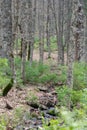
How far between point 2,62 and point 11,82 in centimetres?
228

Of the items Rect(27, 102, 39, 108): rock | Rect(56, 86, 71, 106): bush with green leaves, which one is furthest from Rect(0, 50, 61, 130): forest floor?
Rect(56, 86, 71, 106): bush with green leaves

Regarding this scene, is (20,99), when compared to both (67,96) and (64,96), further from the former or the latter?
(67,96)

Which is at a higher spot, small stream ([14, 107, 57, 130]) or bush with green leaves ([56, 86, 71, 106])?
bush with green leaves ([56, 86, 71, 106])

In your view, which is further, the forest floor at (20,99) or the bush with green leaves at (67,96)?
the bush with green leaves at (67,96)

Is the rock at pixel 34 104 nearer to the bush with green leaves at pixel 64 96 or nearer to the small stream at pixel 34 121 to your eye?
the small stream at pixel 34 121

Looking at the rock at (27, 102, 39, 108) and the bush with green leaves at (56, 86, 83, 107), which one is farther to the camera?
the rock at (27, 102, 39, 108)

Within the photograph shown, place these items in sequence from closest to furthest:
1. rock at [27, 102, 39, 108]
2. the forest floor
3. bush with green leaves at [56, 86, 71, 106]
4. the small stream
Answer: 1. the small stream
2. the forest floor
3. bush with green leaves at [56, 86, 71, 106]
4. rock at [27, 102, 39, 108]

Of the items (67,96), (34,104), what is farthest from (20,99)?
(67,96)

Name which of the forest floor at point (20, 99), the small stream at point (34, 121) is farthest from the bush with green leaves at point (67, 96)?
the forest floor at point (20, 99)

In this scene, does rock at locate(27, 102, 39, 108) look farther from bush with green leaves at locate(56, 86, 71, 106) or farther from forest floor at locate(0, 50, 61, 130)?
bush with green leaves at locate(56, 86, 71, 106)

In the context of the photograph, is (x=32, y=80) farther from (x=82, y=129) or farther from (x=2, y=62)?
(x=82, y=129)

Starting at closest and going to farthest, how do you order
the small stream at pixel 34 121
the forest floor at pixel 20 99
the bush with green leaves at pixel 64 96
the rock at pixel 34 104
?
1. the small stream at pixel 34 121
2. the forest floor at pixel 20 99
3. the bush with green leaves at pixel 64 96
4. the rock at pixel 34 104

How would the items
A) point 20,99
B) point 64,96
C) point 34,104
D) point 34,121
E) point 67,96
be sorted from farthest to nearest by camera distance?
point 20,99 < point 34,104 < point 64,96 < point 67,96 < point 34,121

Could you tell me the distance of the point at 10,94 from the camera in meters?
12.9
